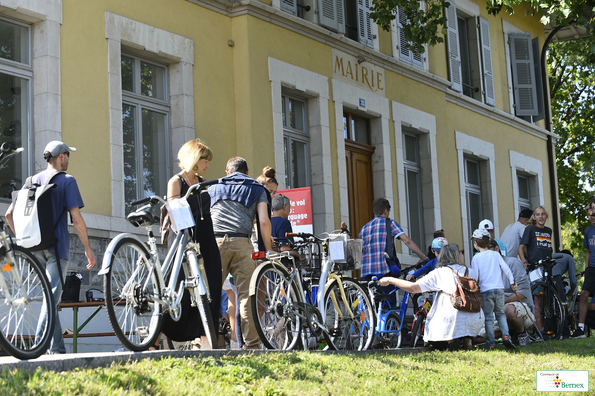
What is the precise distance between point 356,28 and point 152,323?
34.1 feet

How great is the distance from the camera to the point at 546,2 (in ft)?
33.9

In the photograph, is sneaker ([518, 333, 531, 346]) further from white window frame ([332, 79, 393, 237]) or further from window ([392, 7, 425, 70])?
window ([392, 7, 425, 70])

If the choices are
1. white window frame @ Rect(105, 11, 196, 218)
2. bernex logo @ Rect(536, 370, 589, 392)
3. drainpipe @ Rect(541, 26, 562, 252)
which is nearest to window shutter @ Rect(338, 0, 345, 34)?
white window frame @ Rect(105, 11, 196, 218)

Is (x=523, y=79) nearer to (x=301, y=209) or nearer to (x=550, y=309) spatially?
(x=550, y=309)

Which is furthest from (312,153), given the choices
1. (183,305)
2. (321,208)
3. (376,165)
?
(183,305)

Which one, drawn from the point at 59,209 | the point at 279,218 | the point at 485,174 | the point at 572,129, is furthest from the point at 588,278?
the point at 572,129

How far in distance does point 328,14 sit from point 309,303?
25.6 ft

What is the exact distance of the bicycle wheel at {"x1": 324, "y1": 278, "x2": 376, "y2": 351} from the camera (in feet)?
24.6

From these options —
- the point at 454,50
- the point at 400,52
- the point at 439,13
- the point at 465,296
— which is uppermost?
the point at 454,50

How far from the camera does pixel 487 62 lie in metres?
19.0

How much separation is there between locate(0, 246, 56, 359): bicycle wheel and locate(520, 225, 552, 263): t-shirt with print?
908 centimetres

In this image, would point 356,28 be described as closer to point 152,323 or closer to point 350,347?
point 350,347

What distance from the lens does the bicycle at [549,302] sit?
1179cm

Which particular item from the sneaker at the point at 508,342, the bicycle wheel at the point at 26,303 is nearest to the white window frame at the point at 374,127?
the sneaker at the point at 508,342
